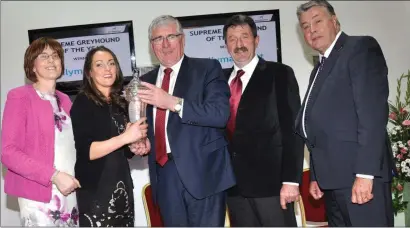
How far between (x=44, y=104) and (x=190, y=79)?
0.80 meters

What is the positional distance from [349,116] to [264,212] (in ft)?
2.44

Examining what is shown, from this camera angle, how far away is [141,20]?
13.8 feet

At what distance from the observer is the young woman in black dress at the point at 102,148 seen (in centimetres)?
222

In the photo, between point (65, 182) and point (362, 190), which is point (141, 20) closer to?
point (65, 182)

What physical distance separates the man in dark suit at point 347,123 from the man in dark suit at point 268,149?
13 cm

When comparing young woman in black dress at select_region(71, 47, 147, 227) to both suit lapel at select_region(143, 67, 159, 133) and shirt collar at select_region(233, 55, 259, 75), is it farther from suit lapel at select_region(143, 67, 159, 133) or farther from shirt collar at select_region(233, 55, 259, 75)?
shirt collar at select_region(233, 55, 259, 75)

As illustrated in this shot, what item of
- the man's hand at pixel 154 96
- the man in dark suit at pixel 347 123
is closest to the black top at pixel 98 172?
the man's hand at pixel 154 96

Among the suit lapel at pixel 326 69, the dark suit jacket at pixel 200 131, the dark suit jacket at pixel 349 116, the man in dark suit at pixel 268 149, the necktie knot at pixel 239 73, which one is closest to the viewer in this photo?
the dark suit jacket at pixel 349 116

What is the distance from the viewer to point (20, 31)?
4258mm

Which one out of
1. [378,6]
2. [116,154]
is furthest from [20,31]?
[378,6]

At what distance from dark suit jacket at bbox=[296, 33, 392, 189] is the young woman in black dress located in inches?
35.5

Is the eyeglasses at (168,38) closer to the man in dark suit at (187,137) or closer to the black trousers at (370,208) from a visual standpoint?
the man in dark suit at (187,137)

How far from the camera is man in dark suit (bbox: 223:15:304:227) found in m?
2.38

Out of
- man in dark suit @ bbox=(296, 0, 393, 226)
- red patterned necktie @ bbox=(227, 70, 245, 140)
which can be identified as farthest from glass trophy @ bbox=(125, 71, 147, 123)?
man in dark suit @ bbox=(296, 0, 393, 226)
